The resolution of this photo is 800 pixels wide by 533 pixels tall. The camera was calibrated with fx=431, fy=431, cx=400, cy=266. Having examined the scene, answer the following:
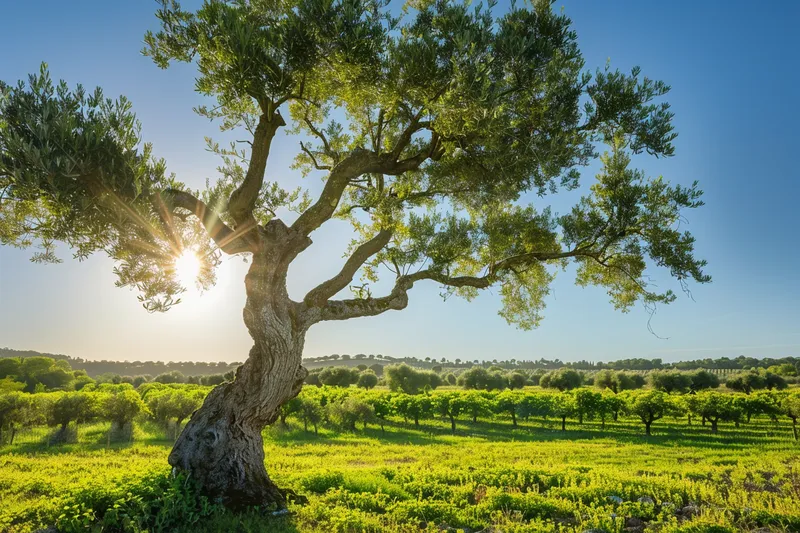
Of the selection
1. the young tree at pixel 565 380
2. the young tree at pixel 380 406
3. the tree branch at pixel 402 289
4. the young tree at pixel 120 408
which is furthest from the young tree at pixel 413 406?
the young tree at pixel 565 380

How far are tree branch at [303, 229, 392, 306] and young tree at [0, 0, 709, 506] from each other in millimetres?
48

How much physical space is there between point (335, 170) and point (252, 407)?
281 inches

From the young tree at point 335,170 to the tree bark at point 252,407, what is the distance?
4 centimetres

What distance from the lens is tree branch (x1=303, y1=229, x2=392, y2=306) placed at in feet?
42.4

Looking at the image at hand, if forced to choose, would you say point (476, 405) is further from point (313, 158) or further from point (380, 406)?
point (313, 158)

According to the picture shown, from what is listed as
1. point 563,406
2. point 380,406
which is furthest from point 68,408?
point 563,406

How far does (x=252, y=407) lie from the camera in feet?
37.4

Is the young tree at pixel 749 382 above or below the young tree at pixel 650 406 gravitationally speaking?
below

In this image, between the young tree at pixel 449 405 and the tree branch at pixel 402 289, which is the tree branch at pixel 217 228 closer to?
the tree branch at pixel 402 289

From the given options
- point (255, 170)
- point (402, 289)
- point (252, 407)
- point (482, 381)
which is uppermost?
point (255, 170)

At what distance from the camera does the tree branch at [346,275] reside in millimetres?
12938

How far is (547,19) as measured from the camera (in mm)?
10516

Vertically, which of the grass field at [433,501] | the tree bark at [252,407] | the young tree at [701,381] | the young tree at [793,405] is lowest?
the young tree at [701,381]

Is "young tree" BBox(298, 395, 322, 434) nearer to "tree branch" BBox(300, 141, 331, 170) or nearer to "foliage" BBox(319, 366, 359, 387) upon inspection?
"tree branch" BBox(300, 141, 331, 170)
